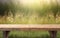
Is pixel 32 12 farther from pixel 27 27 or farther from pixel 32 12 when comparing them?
pixel 27 27

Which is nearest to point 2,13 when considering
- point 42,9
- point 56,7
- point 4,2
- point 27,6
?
point 4,2

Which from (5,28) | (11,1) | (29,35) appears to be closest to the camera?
(5,28)

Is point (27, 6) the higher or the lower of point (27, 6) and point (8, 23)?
the higher

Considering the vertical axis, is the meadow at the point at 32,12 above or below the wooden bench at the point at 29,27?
above

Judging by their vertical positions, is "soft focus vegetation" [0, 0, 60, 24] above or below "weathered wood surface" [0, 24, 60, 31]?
above

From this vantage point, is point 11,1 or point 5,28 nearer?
point 5,28

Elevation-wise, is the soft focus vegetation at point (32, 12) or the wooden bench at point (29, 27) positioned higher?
the soft focus vegetation at point (32, 12)

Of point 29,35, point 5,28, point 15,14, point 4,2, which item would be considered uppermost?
point 4,2

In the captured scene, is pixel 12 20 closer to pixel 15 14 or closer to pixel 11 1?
pixel 15 14

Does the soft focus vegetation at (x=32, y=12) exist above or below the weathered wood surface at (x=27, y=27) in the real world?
above

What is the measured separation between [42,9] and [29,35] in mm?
546

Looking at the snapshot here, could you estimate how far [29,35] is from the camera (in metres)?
1.66

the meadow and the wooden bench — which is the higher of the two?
the meadow

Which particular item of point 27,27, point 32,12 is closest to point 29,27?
point 27,27
